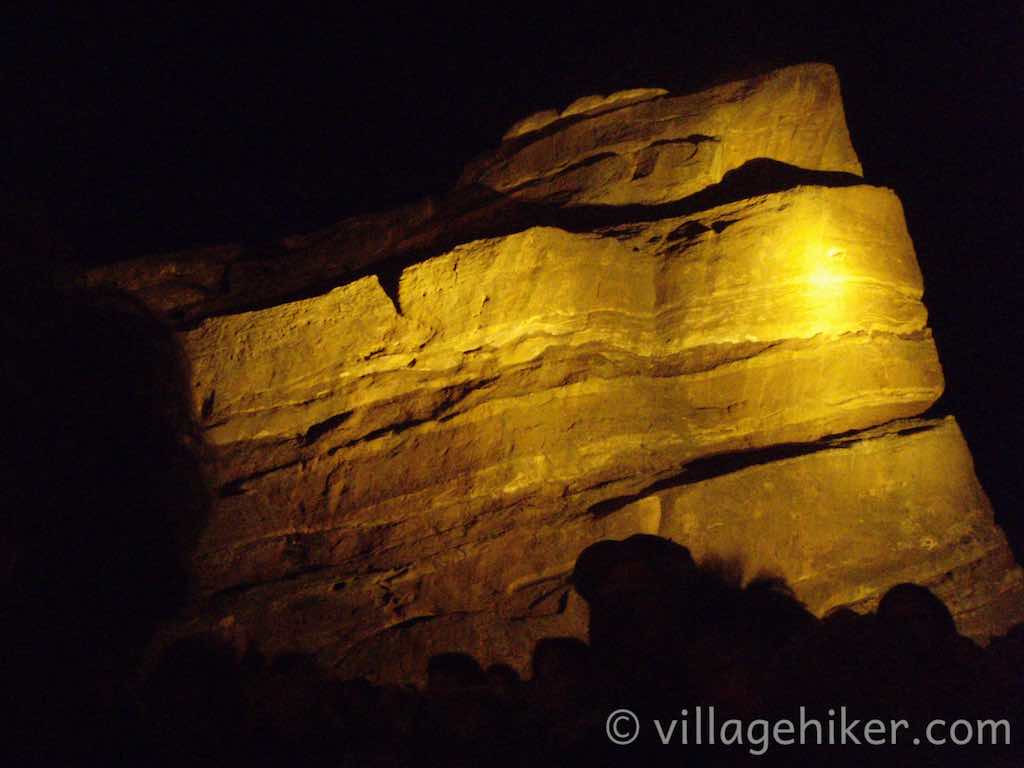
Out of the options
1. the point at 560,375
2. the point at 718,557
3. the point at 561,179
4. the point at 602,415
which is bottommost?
the point at 718,557

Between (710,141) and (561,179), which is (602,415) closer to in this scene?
(561,179)

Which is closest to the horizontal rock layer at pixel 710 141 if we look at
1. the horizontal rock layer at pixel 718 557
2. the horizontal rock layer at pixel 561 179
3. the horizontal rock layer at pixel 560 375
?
the horizontal rock layer at pixel 561 179

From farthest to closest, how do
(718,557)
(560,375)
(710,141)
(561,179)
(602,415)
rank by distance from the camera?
(561,179), (710,141), (560,375), (602,415), (718,557)

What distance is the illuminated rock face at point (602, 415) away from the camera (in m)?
5.69

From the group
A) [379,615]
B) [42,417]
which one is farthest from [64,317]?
[379,615]

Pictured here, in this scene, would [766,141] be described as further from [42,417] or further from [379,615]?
[42,417]

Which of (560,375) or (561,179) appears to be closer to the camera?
(560,375)

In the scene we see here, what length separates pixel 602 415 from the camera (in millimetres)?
6262

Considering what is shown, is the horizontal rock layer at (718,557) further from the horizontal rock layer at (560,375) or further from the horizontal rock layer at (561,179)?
the horizontal rock layer at (561,179)

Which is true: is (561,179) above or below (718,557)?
above

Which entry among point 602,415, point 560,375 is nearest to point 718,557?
point 602,415

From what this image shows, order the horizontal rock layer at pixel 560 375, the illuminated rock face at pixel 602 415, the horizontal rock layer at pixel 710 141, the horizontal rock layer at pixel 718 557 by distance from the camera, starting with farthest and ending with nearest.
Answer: the horizontal rock layer at pixel 710 141 < the horizontal rock layer at pixel 560 375 < the illuminated rock face at pixel 602 415 < the horizontal rock layer at pixel 718 557

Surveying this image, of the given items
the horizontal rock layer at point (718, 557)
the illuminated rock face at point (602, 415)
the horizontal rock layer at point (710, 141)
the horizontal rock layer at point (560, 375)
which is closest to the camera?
the horizontal rock layer at point (718, 557)

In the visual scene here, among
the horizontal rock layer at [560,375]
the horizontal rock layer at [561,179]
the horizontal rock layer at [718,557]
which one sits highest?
the horizontal rock layer at [561,179]
